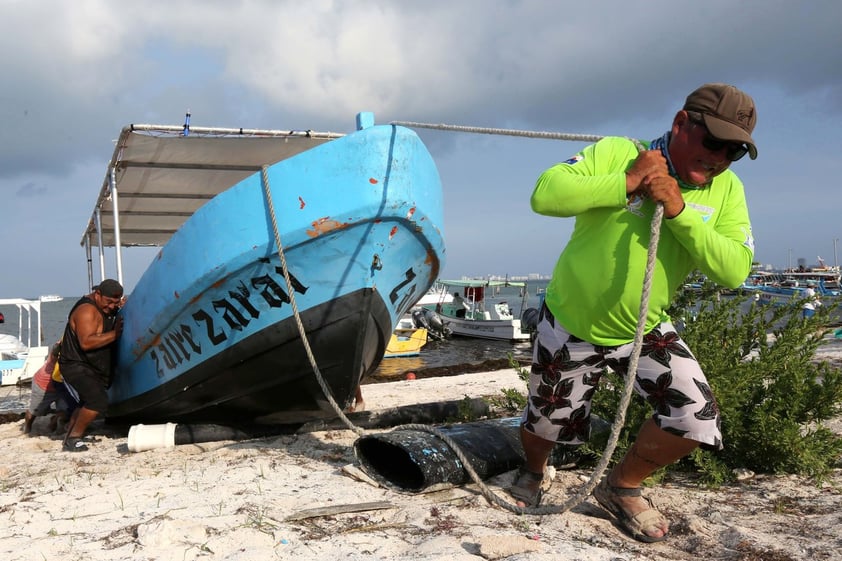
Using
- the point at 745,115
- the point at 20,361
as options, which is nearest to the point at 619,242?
the point at 745,115

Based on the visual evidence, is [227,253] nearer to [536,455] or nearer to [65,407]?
[536,455]

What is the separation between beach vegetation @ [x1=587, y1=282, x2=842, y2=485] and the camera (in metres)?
3.23

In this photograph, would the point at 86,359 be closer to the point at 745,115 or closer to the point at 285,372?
the point at 285,372

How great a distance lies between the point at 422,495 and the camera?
2.99 m

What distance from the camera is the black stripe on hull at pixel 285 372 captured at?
162 inches

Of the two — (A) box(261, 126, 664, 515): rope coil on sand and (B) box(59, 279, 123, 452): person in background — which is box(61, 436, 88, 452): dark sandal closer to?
(B) box(59, 279, 123, 452): person in background

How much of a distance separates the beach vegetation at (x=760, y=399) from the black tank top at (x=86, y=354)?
369 centimetres

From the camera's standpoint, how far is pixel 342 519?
2658 mm

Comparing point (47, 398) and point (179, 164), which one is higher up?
point (179, 164)

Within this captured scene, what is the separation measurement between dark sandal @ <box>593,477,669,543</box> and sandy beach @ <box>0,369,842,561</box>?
51 millimetres

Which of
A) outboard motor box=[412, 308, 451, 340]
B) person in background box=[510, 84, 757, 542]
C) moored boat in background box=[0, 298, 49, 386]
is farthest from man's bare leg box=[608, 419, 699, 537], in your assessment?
outboard motor box=[412, 308, 451, 340]

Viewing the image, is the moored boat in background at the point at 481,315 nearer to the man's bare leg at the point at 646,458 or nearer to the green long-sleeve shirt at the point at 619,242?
the man's bare leg at the point at 646,458

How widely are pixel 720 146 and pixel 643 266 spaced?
502 mm

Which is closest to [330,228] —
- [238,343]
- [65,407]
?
[238,343]
